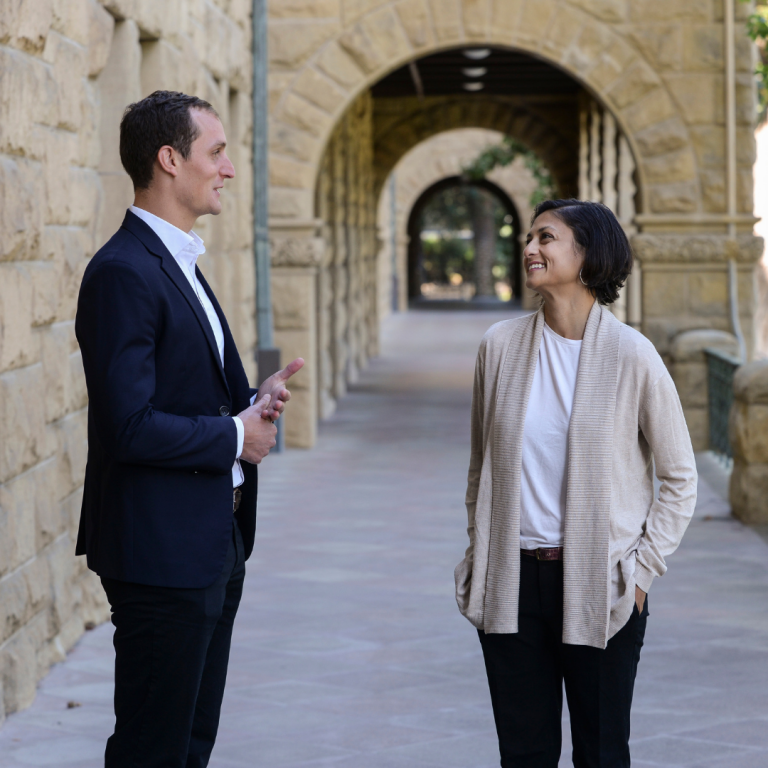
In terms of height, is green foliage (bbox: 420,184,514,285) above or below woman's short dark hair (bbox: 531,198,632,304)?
above

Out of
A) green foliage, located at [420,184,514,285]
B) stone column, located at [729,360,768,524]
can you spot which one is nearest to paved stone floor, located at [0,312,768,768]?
stone column, located at [729,360,768,524]

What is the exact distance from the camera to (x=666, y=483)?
2.53 m

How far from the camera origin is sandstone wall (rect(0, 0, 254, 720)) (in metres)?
3.80

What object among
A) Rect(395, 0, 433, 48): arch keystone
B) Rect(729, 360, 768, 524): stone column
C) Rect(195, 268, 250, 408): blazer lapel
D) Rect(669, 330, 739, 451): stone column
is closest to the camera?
Rect(195, 268, 250, 408): blazer lapel

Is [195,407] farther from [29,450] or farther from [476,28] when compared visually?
[476,28]

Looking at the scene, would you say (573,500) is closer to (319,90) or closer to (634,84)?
(634,84)

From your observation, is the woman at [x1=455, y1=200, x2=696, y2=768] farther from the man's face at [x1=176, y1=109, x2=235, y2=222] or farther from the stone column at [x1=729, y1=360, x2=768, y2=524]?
the stone column at [x1=729, y1=360, x2=768, y2=524]

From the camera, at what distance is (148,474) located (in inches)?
92.0

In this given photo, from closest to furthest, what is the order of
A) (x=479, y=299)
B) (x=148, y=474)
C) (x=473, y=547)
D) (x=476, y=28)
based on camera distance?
(x=148, y=474) < (x=473, y=547) < (x=476, y=28) < (x=479, y=299)

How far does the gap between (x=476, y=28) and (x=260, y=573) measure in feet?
16.7

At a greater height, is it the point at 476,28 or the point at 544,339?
the point at 476,28

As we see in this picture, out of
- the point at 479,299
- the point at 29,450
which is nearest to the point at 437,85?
the point at 29,450

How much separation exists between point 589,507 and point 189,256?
0.97 metres

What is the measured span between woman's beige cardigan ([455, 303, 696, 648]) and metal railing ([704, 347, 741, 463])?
18.8 ft
